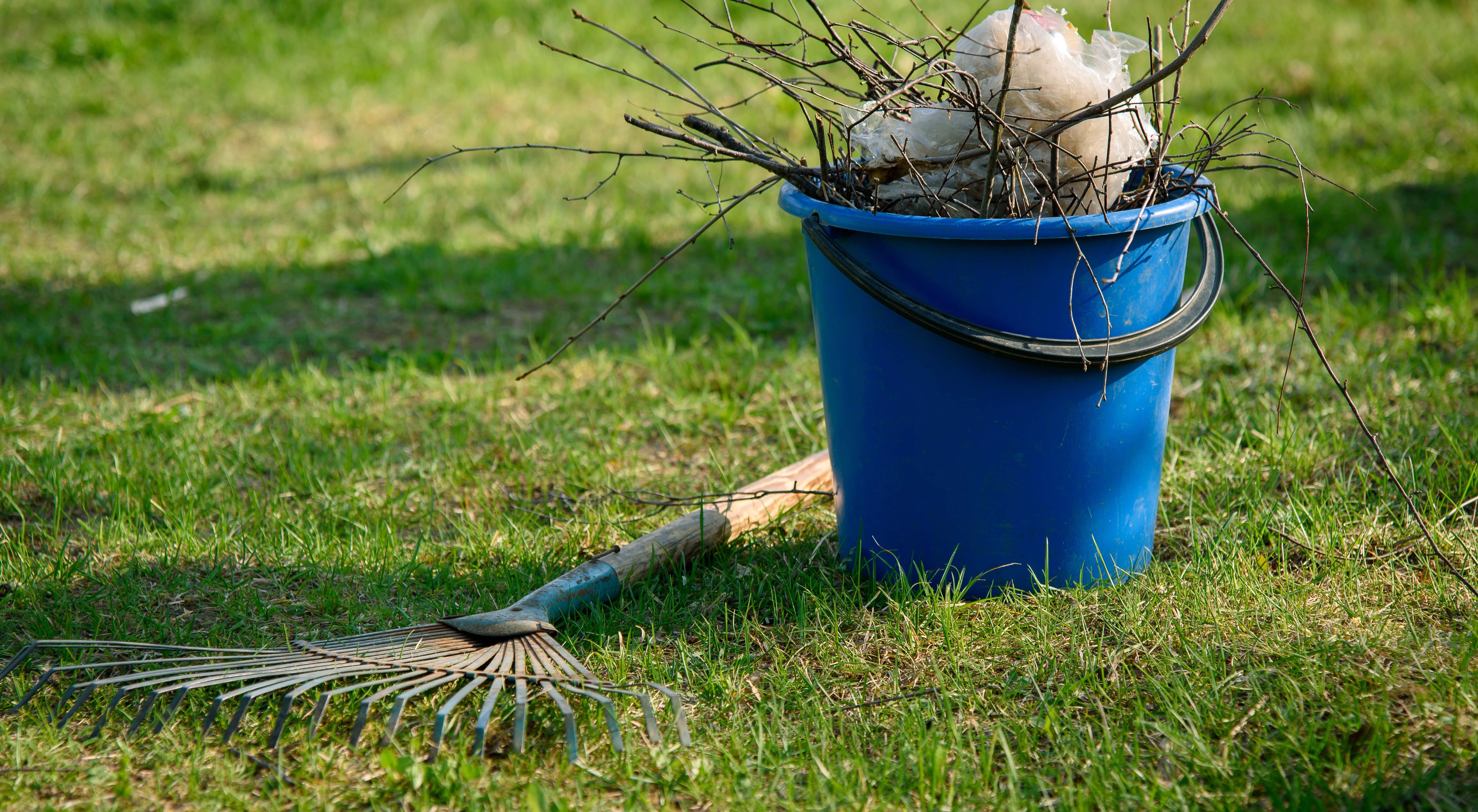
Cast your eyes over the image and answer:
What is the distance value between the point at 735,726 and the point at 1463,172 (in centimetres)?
412

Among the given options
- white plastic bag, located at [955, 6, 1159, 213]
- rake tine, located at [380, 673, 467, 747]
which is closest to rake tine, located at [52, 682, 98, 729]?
rake tine, located at [380, 673, 467, 747]

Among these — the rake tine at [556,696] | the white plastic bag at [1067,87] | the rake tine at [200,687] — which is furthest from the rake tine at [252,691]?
the white plastic bag at [1067,87]

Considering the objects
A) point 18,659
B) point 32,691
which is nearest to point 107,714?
point 32,691

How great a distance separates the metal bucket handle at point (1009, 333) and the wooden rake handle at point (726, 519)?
510mm

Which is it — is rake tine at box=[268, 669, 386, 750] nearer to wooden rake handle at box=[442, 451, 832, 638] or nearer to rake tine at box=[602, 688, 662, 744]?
wooden rake handle at box=[442, 451, 832, 638]

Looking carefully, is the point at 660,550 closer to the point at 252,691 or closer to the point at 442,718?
the point at 442,718

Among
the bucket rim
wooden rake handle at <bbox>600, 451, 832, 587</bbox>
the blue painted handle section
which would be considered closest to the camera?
the bucket rim

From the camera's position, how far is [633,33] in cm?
723

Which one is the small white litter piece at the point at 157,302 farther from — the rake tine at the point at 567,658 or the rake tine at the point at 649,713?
the rake tine at the point at 649,713

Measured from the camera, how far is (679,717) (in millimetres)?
1535

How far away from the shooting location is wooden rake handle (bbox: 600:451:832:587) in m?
1.98

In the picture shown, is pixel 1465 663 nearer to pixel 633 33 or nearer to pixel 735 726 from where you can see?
pixel 735 726

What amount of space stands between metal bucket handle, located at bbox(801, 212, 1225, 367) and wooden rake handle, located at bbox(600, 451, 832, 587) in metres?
0.51

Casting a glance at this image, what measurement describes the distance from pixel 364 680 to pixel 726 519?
776 mm
